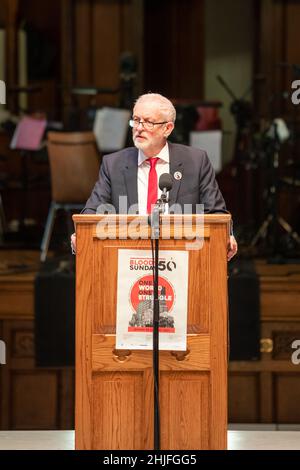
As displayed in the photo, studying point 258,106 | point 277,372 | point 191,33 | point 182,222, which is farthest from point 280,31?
point 182,222

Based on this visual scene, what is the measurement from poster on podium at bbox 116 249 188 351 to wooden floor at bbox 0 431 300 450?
0.75m

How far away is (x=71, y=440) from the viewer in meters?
4.03

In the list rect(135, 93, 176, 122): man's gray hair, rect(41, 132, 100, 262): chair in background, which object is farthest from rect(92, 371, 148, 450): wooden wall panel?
rect(41, 132, 100, 262): chair in background

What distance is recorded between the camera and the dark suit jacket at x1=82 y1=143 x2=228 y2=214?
376 centimetres

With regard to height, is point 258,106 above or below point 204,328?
above

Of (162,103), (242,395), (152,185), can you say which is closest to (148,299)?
(152,185)

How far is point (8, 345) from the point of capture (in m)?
5.77

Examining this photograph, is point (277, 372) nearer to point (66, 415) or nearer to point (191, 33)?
point (66, 415)

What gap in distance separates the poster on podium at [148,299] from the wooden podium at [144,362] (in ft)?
0.07

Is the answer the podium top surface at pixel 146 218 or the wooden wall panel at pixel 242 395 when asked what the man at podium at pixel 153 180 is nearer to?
the podium top surface at pixel 146 218

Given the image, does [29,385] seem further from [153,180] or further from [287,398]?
[153,180]

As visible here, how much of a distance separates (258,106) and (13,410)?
436 cm

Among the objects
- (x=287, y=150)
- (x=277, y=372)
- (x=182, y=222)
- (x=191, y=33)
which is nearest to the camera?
(x=182, y=222)

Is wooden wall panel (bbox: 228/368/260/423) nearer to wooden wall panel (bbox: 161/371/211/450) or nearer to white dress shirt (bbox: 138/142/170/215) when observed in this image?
white dress shirt (bbox: 138/142/170/215)
